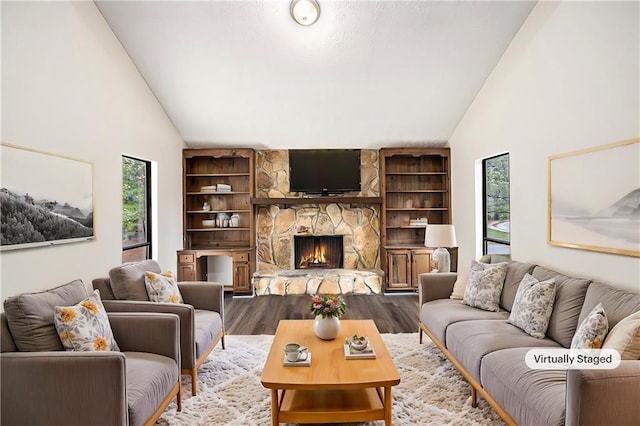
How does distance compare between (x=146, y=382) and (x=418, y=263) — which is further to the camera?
(x=418, y=263)

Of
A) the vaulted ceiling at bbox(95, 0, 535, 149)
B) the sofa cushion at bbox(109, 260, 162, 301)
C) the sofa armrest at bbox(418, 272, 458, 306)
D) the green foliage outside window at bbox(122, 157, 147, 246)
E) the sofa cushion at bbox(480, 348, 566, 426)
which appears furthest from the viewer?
the green foliage outside window at bbox(122, 157, 147, 246)

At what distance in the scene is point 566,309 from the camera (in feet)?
8.86

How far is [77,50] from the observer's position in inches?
127

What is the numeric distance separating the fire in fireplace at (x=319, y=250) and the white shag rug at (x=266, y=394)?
2.81 metres

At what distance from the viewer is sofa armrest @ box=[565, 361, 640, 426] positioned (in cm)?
169

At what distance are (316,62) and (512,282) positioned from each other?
10.4 ft

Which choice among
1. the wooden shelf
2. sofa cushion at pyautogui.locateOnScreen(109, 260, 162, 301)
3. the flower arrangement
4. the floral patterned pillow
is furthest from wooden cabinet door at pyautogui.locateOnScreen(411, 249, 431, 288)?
sofa cushion at pyautogui.locateOnScreen(109, 260, 162, 301)

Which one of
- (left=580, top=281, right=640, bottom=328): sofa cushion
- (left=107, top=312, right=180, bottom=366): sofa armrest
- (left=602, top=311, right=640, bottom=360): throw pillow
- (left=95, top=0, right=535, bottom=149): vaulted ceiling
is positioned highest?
(left=95, top=0, right=535, bottom=149): vaulted ceiling

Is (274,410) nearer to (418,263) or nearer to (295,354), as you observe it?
(295,354)

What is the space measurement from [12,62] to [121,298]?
1.90 m

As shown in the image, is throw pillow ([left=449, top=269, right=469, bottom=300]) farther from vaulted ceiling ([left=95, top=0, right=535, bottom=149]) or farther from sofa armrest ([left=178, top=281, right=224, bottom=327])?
vaulted ceiling ([left=95, top=0, right=535, bottom=149])

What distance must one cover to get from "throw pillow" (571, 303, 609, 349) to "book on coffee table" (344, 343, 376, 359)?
1.25 meters

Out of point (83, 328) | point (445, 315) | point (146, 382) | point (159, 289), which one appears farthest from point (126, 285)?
point (445, 315)

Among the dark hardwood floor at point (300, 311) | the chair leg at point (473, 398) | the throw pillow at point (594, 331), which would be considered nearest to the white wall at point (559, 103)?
the throw pillow at point (594, 331)
